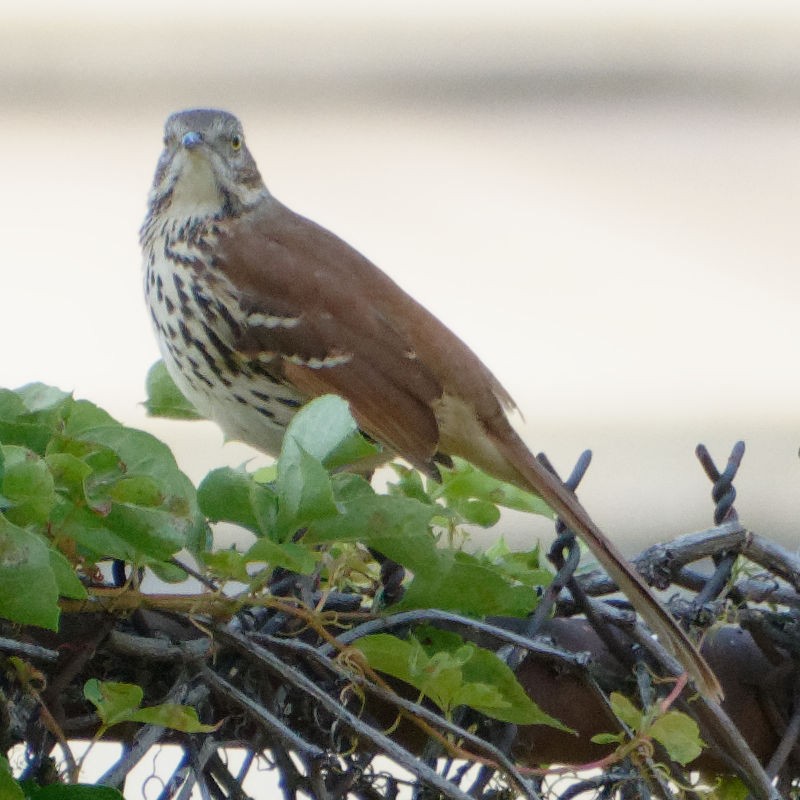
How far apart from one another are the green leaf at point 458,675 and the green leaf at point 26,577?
0.90ft

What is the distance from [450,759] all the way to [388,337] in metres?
1.19

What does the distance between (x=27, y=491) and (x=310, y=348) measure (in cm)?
123

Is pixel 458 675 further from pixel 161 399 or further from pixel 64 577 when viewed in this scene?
pixel 161 399

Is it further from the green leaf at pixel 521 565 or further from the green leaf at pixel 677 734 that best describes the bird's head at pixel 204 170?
the green leaf at pixel 677 734

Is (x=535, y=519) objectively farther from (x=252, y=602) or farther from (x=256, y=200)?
(x=252, y=602)

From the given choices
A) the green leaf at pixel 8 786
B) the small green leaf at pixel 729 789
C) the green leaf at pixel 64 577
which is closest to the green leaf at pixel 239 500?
the green leaf at pixel 64 577

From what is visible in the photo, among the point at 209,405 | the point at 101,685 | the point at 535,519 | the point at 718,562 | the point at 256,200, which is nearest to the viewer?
the point at 101,685

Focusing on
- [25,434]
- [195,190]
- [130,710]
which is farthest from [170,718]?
[195,190]

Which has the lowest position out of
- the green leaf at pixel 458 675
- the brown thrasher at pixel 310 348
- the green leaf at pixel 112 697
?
the green leaf at pixel 112 697

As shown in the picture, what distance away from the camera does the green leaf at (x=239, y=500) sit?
1.11 metres

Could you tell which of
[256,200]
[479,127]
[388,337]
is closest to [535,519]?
[479,127]

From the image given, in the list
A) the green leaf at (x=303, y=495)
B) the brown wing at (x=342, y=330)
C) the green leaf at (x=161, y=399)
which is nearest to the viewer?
the green leaf at (x=303, y=495)

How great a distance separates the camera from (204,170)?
2.80 metres

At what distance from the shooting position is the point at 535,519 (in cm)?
447
